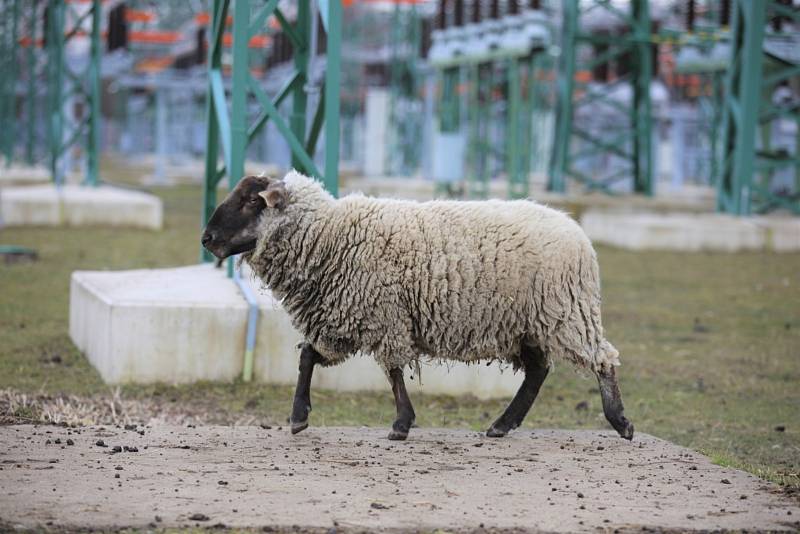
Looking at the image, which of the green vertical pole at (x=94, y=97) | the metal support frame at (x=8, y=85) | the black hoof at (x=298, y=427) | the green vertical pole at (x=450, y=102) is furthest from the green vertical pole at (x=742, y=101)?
the metal support frame at (x=8, y=85)

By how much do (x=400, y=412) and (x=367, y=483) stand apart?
111 centimetres

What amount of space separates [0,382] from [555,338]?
3906 mm

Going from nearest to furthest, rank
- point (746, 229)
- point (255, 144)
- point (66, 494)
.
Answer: point (66, 494), point (746, 229), point (255, 144)

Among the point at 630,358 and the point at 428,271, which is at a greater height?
the point at 428,271

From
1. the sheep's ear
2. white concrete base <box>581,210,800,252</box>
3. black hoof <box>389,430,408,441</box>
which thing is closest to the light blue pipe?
the sheep's ear

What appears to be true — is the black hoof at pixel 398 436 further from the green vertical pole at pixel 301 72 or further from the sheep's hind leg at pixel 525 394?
the green vertical pole at pixel 301 72

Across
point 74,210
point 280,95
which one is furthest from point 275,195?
point 74,210

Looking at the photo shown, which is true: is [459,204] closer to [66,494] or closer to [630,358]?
[66,494]

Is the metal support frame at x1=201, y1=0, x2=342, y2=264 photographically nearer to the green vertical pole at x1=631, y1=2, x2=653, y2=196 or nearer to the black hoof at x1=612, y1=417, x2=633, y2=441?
the black hoof at x1=612, y1=417, x2=633, y2=441

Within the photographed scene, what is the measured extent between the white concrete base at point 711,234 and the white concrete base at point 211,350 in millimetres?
11886

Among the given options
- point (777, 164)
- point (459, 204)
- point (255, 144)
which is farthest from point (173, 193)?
point (459, 204)

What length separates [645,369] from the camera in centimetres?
1022

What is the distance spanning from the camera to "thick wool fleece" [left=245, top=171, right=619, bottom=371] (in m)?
6.74

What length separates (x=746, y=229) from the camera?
19984 mm
